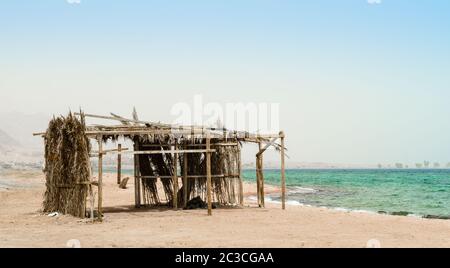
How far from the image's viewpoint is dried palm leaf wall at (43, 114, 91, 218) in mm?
14742

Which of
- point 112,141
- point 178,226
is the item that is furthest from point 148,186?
point 178,226

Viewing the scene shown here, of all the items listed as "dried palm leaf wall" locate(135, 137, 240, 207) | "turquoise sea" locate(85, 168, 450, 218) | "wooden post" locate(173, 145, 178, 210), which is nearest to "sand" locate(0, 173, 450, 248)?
"wooden post" locate(173, 145, 178, 210)

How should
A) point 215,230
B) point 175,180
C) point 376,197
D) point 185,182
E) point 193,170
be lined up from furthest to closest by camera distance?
point 376,197 < point 193,170 < point 185,182 < point 175,180 < point 215,230

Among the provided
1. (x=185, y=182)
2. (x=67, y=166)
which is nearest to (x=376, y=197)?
(x=185, y=182)

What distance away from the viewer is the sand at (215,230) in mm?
10719

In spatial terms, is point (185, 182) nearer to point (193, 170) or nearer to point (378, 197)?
point (193, 170)

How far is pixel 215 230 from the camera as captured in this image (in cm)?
1269

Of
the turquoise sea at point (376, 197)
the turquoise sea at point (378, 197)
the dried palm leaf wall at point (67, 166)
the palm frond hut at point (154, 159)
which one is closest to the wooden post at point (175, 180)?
the palm frond hut at point (154, 159)

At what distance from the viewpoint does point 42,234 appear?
1194 cm

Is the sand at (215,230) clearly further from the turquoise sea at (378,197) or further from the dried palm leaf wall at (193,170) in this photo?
the turquoise sea at (378,197)

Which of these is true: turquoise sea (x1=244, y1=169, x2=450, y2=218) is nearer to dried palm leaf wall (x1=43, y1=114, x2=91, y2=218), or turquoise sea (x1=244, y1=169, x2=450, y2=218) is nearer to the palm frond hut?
the palm frond hut

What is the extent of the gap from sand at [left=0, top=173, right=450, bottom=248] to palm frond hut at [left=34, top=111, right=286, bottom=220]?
930 mm

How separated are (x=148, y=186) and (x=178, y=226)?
563cm

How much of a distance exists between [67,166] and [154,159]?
12.0 ft
